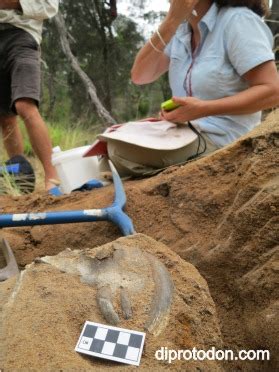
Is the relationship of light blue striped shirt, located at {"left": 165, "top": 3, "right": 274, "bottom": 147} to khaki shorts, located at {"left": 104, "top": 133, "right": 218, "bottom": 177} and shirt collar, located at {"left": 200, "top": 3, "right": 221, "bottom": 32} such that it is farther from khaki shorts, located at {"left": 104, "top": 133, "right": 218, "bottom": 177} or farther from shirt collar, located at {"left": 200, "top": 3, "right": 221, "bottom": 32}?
khaki shorts, located at {"left": 104, "top": 133, "right": 218, "bottom": 177}

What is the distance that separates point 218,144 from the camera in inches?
87.4

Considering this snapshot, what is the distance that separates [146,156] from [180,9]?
2.32 ft

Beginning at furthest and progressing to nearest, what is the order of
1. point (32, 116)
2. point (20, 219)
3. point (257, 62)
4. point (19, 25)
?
point (19, 25) < point (32, 116) < point (257, 62) < point (20, 219)

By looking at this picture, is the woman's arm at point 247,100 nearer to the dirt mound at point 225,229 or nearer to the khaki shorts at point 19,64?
the dirt mound at point 225,229

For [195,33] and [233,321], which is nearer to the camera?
[233,321]

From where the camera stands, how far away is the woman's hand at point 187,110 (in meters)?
2.04

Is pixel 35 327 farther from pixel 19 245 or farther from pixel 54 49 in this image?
pixel 54 49

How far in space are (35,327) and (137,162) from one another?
135cm

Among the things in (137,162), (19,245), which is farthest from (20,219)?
(137,162)

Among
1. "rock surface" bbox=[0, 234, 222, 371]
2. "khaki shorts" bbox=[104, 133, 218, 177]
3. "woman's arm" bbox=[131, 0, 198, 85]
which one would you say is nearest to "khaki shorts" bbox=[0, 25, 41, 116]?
"woman's arm" bbox=[131, 0, 198, 85]

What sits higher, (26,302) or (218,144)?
(26,302)

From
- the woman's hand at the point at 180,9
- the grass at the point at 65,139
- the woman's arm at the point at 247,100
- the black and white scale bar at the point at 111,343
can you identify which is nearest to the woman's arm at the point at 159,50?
the woman's hand at the point at 180,9

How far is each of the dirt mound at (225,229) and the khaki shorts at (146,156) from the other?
160mm

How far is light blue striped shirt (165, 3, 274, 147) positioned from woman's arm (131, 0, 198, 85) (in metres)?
0.11
